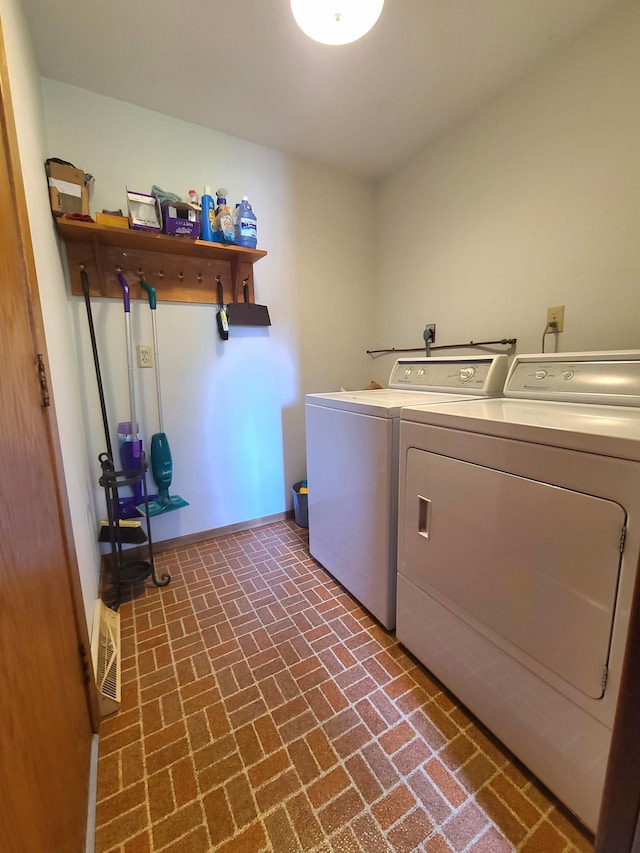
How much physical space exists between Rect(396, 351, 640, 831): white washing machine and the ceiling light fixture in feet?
4.22

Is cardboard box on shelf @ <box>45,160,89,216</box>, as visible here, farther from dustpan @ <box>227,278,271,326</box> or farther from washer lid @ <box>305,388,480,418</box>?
washer lid @ <box>305,388,480,418</box>

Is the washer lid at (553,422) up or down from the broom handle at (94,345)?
down

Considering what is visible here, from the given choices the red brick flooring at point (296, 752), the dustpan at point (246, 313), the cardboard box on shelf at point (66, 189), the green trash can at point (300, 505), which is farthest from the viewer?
the green trash can at point (300, 505)

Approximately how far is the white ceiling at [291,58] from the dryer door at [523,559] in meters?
1.71

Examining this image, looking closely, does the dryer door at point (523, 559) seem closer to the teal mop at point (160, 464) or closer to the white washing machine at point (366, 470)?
the white washing machine at point (366, 470)

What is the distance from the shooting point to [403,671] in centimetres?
132

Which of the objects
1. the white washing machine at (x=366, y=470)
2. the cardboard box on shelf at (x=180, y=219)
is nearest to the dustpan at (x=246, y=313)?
A: the cardboard box on shelf at (x=180, y=219)

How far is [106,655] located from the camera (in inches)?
51.8

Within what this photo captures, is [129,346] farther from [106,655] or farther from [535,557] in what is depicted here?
[535,557]

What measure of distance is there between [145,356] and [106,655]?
144 cm

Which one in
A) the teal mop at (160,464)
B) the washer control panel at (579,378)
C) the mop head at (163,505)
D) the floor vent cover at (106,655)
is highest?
the washer control panel at (579,378)

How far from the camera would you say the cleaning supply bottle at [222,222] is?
6.20 feet

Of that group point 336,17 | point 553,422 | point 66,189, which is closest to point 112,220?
point 66,189

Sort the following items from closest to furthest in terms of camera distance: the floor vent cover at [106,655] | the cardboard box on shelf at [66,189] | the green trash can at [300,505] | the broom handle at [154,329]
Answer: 1. the floor vent cover at [106,655]
2. the cardboard box on shelf at [66,189]
3. the broom handle at [154,329]
4. the green trash can at [300,505]
